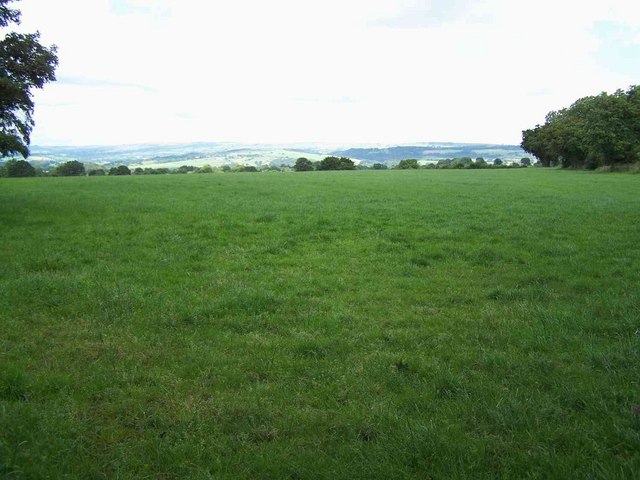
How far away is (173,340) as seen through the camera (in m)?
7.03

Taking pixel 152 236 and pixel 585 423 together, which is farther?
pixel 152 236

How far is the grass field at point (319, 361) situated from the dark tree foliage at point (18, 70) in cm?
936

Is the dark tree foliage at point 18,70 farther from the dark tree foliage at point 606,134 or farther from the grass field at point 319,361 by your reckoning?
the dark tree foliage at point 606,134

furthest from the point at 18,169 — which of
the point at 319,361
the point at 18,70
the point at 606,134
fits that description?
the point at 606,134

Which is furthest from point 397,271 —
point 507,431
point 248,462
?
point 248,462

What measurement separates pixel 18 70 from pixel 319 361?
20.6 metres

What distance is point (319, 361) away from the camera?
6309mm

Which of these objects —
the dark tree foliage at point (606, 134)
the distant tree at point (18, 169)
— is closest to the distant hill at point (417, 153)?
the dark tree foliage at point (606, 134)

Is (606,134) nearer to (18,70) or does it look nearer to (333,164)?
(333,164)

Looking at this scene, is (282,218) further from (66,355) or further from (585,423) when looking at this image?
(585,423)

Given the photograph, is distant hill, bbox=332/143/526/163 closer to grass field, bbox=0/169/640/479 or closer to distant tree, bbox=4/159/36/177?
distant tree, bbox=4/159/36/177

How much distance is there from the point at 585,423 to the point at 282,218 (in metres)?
15.8

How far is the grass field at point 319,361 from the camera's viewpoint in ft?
14.0

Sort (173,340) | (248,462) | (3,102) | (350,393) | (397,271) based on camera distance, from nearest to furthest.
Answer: (248,462)
(350,393)
(173,340)
(397,271)
(3,102)
